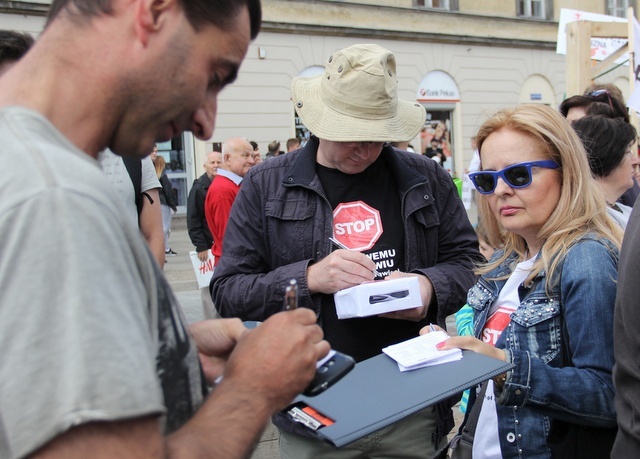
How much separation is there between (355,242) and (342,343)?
0.39m

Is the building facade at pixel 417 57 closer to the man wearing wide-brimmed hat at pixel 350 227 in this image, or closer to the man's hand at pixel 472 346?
the man wearing wide-brimmed hat at pixel 350 227

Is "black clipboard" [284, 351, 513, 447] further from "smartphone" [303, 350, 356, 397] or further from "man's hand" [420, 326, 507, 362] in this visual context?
"smartphone" [303, 350, 356, 397]

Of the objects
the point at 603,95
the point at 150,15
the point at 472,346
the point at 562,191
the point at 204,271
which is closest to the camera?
the point at 150,15

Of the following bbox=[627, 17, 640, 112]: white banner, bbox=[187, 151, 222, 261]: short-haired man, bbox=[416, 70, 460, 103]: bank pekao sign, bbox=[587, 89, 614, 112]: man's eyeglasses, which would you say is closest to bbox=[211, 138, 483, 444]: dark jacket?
bbox=[587, 89, 614, 112]: man's eyeglasses

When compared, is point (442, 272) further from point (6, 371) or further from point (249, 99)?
point (249, 99)

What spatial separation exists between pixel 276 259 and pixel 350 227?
0.31 metres

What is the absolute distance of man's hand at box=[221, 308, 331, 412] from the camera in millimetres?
1124

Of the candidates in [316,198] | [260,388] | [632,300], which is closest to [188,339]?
[260,388]

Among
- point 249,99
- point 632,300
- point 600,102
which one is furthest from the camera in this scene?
point 249,99

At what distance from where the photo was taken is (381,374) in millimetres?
1950

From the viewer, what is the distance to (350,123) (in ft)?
8.25

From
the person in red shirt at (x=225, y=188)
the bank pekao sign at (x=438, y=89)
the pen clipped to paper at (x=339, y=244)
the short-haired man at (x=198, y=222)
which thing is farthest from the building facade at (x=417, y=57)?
the pen clipped to paper at (x=339, y=244)

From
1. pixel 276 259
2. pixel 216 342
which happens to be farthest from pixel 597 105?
pixel 216 342

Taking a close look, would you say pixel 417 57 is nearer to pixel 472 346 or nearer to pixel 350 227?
pixel 350 227
